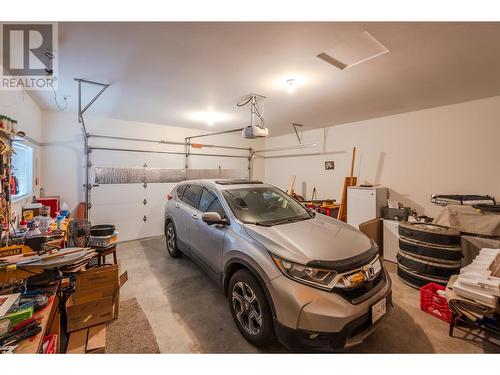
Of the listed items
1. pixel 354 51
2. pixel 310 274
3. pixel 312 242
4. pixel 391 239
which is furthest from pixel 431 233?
pixel 354 51

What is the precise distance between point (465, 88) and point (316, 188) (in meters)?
3.44

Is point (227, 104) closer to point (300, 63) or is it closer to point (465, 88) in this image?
point (300, 63)

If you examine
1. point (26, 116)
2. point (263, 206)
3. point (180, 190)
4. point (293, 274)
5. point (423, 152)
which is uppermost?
point (26, 116)

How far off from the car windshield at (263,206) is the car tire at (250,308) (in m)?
0.55

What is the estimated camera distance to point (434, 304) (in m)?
2.24

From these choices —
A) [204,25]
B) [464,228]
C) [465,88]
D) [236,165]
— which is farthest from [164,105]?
[464,228]

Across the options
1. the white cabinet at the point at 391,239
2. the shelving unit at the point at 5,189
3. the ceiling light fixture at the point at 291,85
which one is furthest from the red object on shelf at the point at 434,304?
the shelving unit at the point at 5,189

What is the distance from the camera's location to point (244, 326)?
1881 millimetres

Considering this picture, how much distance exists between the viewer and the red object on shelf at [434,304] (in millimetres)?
2159

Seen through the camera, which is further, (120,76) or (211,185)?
(211,185)

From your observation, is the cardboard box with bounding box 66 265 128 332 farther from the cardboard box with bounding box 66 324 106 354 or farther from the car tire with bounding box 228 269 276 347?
the car tire with bounding box 228 269 276 347

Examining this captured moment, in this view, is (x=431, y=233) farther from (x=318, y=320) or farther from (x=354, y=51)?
(x=354, y=51)

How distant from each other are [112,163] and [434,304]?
232 inches

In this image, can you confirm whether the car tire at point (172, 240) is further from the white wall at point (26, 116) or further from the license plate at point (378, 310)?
the license plate at point (378, 310)
